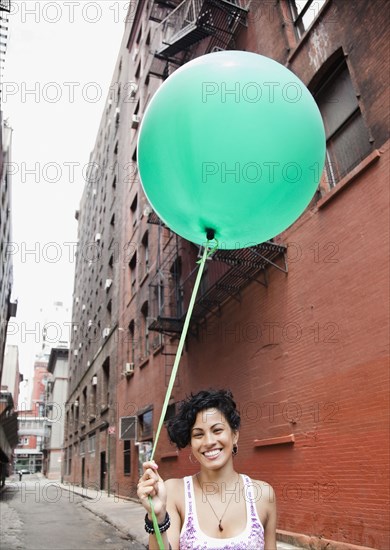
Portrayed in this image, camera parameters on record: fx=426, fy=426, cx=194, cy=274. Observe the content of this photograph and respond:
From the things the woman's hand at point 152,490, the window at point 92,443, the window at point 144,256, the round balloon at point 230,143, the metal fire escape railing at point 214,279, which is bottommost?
the woman's hand at point 152,490

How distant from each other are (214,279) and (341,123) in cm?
483

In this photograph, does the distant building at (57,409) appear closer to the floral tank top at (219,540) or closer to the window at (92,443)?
the window at (92,443)

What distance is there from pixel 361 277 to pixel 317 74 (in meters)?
4.31

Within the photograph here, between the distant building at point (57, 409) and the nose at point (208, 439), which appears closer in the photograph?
the nose at point (208, 439)

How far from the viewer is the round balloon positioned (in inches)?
107

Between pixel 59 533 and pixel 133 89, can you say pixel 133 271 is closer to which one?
pixel 133 89

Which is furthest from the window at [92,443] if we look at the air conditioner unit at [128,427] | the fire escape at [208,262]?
the fire escape at [208,262]

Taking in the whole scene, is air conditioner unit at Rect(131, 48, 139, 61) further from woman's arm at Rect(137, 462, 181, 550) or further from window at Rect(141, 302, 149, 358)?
woman's arm at Rect(137, 462, 181, 550)

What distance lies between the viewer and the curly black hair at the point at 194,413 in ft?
7.41

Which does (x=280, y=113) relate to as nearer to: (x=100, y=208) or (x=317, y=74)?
(x=317, y=74)

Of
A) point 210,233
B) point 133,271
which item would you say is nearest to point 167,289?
point 133,271

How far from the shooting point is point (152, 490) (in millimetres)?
1741

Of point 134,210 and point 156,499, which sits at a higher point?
point 134,210

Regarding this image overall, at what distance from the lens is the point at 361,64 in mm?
7102
